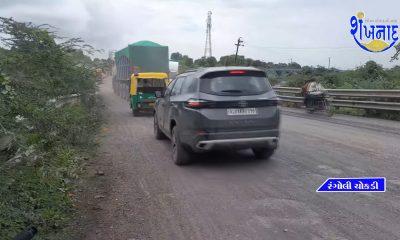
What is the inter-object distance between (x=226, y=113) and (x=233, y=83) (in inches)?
25.5

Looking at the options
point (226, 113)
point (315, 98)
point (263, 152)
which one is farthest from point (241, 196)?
point (315, 98)

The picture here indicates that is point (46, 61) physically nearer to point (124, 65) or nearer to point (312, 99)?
point (312, 99)

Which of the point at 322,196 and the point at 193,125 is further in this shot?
the point at 193,125

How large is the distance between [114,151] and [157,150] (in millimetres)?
969

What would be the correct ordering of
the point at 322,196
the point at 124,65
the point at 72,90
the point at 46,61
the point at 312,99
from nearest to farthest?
the point at 322,196, the point at 46,61, the point at 72,90, the point at 312,99, the point at 124,65

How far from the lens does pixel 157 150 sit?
33.2 ft

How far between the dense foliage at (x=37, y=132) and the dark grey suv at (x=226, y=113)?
2097 mm

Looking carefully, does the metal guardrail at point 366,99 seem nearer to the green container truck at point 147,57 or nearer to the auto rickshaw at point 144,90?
the auto rickshaw at point 144,90

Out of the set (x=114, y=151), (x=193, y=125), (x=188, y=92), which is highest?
(x=188, y=92)

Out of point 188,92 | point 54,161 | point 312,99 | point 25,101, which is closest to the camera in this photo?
point 25,101

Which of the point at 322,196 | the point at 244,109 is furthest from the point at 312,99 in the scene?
the point at 322,196

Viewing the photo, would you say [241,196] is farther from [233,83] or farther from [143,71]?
[143,71]

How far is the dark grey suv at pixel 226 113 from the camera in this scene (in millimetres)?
7746

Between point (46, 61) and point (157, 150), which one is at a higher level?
point (46, 61)
